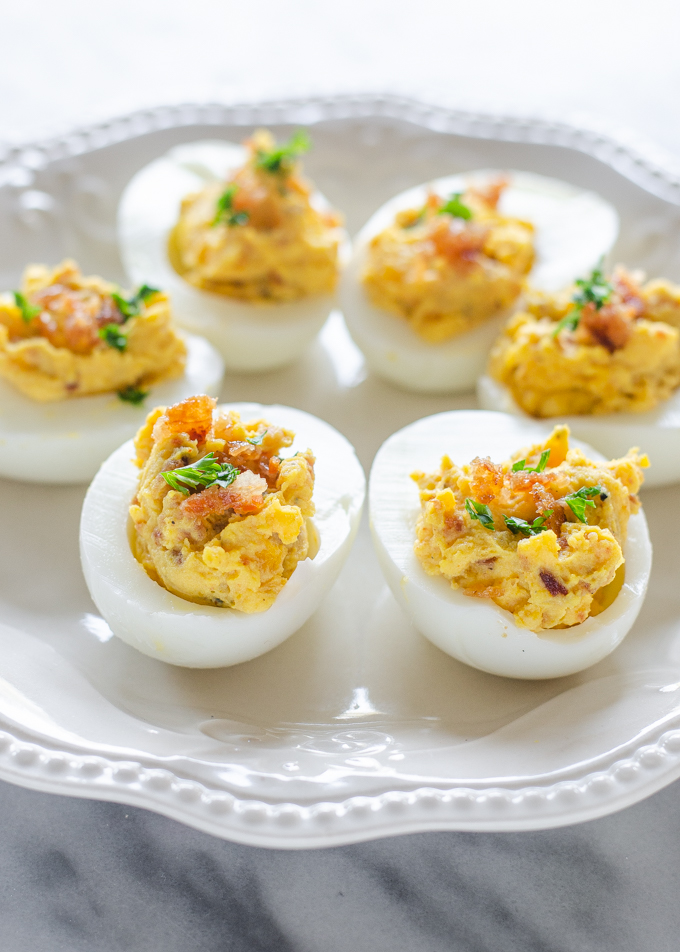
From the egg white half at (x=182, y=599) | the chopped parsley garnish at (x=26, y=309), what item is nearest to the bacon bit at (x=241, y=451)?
the egg white half at (x=182, y=599)

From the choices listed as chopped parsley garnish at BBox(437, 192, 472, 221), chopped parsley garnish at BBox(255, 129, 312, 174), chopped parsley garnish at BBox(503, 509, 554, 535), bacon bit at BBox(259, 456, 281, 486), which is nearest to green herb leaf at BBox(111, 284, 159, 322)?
chopped parsley garnish at BBox(255, 129, 312, 174)

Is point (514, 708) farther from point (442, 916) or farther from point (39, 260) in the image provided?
point (39, 260)

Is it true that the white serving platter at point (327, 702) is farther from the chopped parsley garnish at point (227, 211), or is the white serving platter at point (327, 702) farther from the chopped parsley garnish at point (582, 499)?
the chopped parsley garnish at point (227, 211)

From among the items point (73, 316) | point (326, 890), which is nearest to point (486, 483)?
point (326, 890)

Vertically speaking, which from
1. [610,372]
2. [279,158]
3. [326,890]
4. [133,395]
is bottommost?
[326,890]

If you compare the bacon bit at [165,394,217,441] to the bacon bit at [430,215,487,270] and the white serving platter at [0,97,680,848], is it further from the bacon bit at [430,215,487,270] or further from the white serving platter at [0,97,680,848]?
the bacon bit at [430,215,487,270]

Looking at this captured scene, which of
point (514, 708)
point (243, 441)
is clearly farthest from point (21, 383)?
point (514, 708)

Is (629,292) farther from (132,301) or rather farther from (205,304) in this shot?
(132,301)
